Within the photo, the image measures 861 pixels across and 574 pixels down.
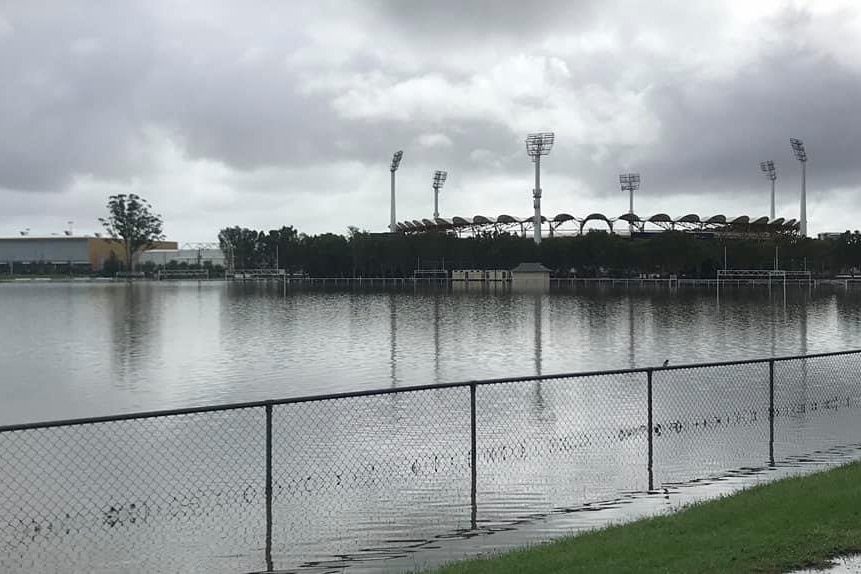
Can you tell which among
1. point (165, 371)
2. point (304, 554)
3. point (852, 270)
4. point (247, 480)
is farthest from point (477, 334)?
point (852, 270)

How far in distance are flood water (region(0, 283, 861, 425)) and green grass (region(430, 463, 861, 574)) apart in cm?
1637

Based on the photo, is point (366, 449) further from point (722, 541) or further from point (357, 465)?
point (722, 541)

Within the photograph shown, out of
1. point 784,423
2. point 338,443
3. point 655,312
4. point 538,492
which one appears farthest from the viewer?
point 655,312

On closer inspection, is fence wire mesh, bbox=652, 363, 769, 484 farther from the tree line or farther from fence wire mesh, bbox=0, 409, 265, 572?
the tree line

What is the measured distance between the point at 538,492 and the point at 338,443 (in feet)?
17.0

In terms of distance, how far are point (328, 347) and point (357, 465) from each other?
2453cm

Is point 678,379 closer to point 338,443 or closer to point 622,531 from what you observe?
point 338,443

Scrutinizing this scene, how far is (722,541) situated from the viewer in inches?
367

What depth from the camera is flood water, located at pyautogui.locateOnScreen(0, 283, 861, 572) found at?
11781 millimetres

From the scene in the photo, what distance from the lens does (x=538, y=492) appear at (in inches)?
552

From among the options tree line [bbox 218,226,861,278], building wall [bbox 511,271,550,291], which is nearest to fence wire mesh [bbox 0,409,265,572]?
building wall [bbox 511,271,550,291]

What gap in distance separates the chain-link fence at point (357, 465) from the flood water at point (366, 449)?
0.06 metres

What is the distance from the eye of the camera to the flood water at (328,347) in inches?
1071

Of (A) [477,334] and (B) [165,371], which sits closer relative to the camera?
(B) [165,371]
